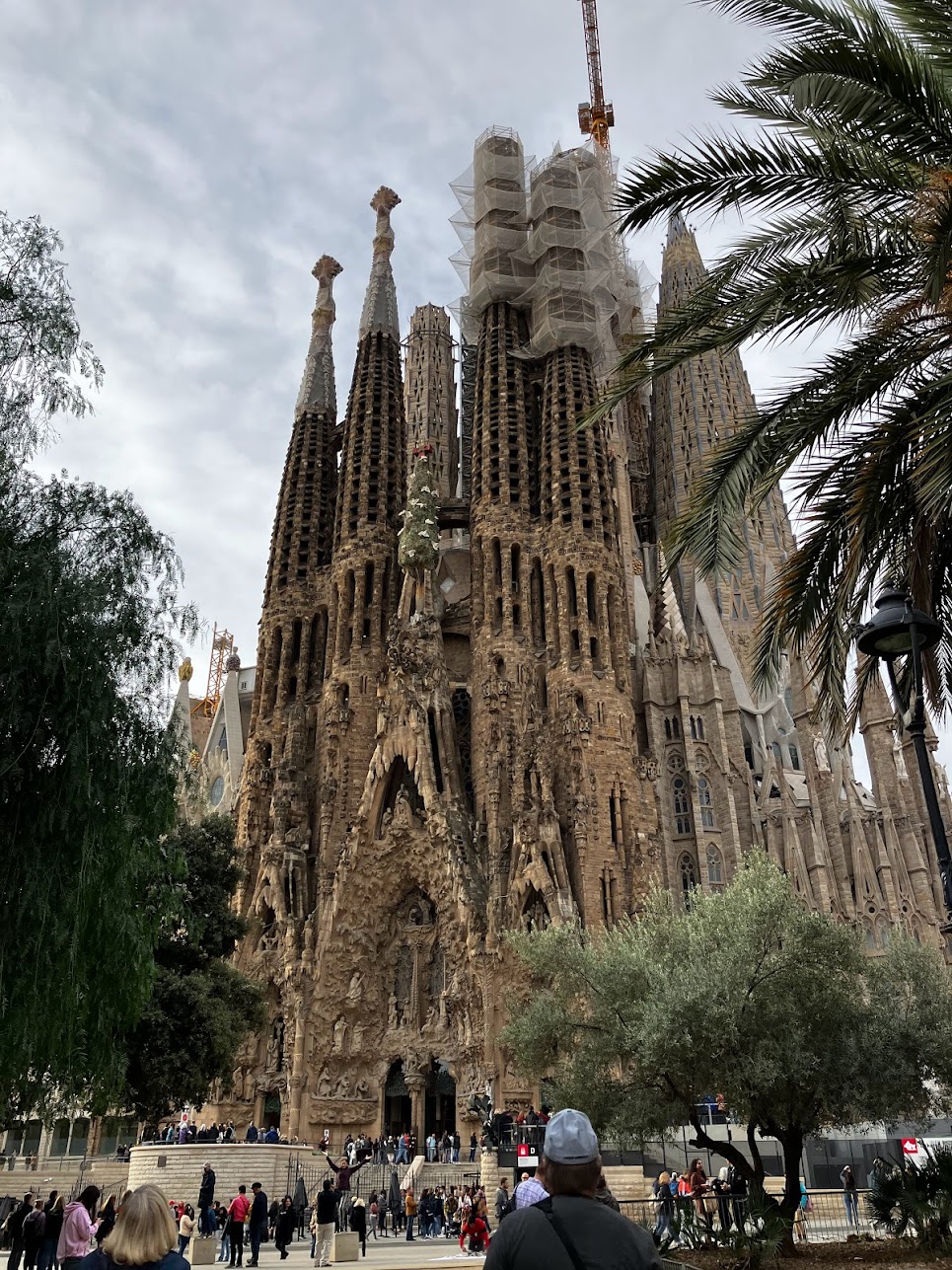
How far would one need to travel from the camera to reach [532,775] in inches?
1426

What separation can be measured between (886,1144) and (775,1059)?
11962 mm

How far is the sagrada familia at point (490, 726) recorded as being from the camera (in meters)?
35.3

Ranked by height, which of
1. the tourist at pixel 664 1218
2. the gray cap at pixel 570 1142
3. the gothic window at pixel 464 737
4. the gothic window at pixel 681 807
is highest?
the gothic window at pixel 464 737

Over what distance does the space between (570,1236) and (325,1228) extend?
13.6 meters

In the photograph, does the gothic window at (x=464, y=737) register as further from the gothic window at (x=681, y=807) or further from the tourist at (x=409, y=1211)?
the tourist at (x=409, y=1211)

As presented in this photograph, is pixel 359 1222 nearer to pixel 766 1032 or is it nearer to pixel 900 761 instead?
pixel 766 1032

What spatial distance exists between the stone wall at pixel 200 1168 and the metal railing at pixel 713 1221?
9885mm

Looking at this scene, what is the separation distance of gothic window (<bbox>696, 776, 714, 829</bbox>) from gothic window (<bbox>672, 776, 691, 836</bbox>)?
544mm

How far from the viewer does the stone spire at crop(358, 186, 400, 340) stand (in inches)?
2016

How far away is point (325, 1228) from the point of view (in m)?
14.5

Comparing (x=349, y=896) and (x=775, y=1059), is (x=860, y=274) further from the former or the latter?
(x=349, y=896)

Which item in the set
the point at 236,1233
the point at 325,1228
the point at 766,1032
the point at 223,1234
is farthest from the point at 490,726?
the point at 325,1228

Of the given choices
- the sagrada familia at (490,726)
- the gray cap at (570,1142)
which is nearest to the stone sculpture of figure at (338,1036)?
the sagrada familia at (490,726)

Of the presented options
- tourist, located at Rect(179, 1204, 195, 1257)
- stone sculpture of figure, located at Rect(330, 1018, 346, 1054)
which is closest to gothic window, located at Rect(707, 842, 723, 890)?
stone sculpture of figure, located at Rect(330, 1018, 346, 1054)
